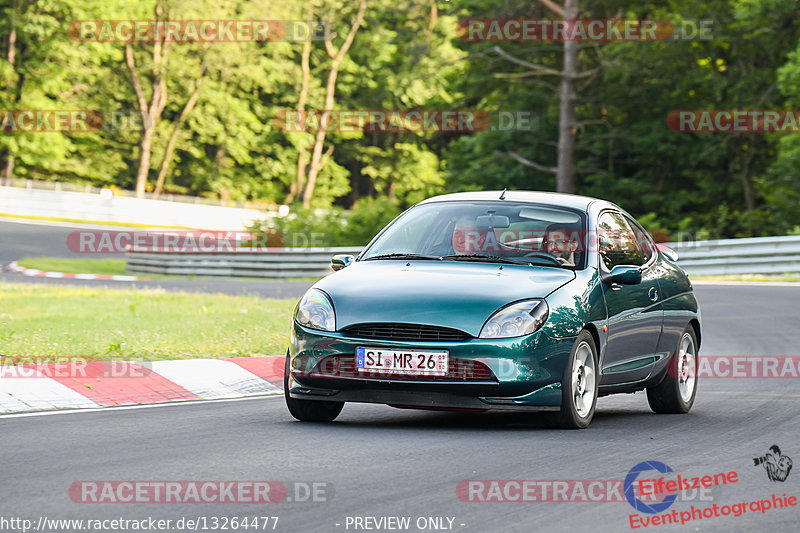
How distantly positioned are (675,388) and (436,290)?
106 inches

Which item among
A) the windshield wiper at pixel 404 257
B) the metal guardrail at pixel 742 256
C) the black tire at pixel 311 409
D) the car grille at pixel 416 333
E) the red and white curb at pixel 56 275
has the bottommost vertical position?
the red and white curb at pixel 56 275

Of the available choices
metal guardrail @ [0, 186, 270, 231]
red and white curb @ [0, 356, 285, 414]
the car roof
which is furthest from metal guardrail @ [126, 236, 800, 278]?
the car roof

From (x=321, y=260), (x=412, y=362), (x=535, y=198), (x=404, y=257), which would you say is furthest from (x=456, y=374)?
(x=321, y=260)

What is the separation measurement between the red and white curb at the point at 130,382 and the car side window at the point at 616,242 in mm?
3217

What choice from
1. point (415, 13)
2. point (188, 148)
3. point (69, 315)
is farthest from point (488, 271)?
point (188, 148)

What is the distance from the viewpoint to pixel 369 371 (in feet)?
25.6

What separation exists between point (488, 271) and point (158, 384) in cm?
344

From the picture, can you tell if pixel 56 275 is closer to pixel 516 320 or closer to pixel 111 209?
pixel 111 209

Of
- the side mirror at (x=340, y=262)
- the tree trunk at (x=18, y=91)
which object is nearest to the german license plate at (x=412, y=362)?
the side mirror at (x=340, y=262)

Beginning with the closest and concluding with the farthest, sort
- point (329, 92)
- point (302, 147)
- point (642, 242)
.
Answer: point (642, 242) < point (329, 92) < point (302, 147)

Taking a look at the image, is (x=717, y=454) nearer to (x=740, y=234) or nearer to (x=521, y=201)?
(x=521, y=201)

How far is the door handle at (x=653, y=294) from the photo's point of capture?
943cm

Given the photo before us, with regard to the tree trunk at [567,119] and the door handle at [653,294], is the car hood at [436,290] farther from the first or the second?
the tree trunk at [567,119]

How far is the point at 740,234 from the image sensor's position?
34562 mm
